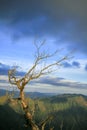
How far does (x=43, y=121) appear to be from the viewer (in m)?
16.0

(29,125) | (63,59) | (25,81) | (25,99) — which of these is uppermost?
(63,59)

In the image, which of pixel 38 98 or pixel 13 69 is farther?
pixel 38 98

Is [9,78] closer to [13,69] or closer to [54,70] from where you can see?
[13,69]

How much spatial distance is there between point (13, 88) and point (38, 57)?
2671mm

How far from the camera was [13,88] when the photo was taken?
56.3ft

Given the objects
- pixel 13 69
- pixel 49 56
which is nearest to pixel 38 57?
pixel 49 56

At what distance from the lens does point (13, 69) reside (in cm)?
1689

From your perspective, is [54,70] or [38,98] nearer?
[54,70]

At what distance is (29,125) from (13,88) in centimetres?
273

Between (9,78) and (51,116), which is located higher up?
(9,78)

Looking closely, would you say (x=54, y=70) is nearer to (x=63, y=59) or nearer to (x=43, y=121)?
(x=63, y=59)

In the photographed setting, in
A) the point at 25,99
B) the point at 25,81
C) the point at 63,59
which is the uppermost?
the point at 63,59

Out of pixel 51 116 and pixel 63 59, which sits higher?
pixel 63 59

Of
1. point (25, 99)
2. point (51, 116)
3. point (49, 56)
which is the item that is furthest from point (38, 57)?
point (51, 116)
